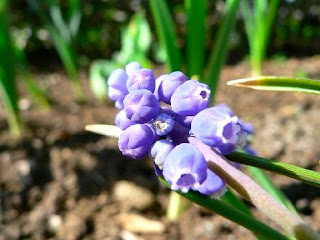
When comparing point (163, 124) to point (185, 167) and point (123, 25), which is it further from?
point (123, 25)

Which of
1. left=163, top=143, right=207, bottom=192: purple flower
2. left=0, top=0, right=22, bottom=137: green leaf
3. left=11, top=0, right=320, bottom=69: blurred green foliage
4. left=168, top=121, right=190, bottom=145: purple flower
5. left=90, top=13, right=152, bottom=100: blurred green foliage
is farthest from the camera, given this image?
left=11, top=0, right=320, bottom=69: blurred green foliage

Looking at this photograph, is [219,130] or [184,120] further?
[184,120]

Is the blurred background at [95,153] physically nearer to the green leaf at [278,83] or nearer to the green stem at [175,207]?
the green stem at [175,207]

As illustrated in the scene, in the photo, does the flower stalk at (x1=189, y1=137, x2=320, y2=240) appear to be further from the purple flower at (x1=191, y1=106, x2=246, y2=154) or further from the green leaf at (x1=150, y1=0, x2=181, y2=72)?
the green leaf at (x1=150, y1=0, x2=181, y2=72)

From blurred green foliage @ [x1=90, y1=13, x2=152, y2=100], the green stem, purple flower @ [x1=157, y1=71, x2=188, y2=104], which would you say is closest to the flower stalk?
purple flower @ [x1=157, y1=71, x2=188, y2=104]

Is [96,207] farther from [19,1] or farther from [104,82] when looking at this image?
[19,1]

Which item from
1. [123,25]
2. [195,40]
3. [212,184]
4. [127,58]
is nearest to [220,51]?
[195,40]

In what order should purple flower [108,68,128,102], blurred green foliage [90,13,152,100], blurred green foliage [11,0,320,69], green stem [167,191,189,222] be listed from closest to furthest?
1. purple flower [108,68,128,102]
2. green stem [167,191,189,222]
3. blurred green foliage [90,13,152,100]
4. blurred green foliage [11,0,320,69]
